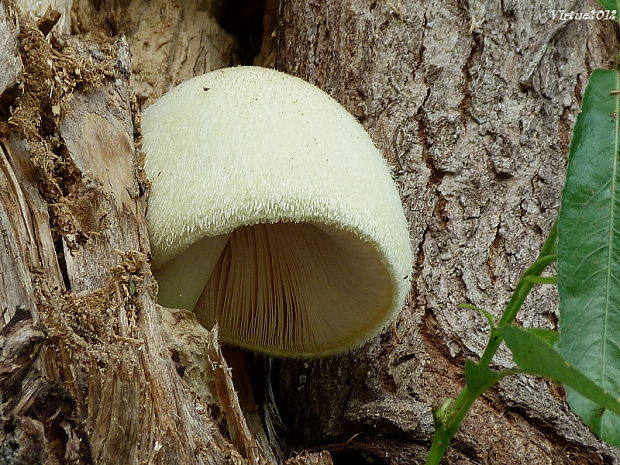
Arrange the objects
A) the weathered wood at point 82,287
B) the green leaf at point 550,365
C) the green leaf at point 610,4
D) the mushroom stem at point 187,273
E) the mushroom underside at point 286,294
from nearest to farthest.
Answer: the green leaf at point 550,365 → the weathered wood at point 82,287 → the green leaf at point 610,4 → the mushroom stem at point 187,273 → the mushroom underside at point 286,294

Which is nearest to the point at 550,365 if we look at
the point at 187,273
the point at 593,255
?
the point at 593,255

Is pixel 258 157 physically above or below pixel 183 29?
below

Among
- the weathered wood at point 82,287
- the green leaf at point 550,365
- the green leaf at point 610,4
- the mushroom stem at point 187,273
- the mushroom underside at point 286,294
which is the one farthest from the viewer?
the mushroom underside at point 286,294

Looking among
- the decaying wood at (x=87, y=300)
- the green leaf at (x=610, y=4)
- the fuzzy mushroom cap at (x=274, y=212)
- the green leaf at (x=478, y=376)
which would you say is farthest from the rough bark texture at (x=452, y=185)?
the green leaf at (x=610, y=4)

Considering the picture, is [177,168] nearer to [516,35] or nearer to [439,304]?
[439,304]

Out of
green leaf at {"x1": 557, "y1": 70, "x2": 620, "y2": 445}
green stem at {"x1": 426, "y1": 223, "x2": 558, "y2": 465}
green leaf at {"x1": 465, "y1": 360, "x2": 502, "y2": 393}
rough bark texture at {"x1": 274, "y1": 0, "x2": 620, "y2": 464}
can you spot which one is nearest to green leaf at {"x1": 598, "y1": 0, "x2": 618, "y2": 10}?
green leaf at {"x1": 557, "y1": 70, "x2": 620, "y2": 445}

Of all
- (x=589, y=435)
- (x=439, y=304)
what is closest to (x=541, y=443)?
(x=589, y=435)

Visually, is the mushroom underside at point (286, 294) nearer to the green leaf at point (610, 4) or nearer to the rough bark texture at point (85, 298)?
the rough bark texture at point (85, 298)
